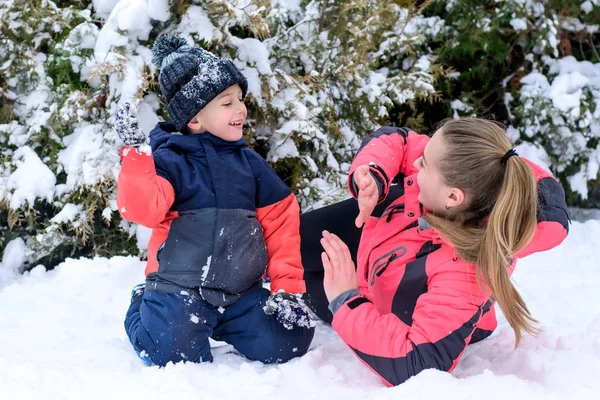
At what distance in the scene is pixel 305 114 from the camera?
3.56m

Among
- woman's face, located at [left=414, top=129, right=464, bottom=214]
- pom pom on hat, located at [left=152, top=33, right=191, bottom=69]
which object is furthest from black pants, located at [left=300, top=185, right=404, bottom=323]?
pom pom on hat, located at [left=152, top=33, right=191, bottom=69]

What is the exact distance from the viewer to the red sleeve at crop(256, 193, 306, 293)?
8.46ft

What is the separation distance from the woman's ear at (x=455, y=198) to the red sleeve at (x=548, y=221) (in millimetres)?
267

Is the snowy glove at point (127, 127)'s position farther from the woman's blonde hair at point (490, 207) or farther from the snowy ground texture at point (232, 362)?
the woman's blonde hair at point (490, 207)

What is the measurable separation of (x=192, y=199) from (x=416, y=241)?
904 millimetres

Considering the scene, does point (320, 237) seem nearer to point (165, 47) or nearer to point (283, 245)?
point (283, 245)

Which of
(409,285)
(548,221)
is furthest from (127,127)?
(548,221)

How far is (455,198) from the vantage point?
219cm

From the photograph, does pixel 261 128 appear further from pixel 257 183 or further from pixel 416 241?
pixel 416 241

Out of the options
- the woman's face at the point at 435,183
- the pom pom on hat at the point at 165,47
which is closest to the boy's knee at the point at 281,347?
the woman's face at the point at 435,183

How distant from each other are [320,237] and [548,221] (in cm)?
107

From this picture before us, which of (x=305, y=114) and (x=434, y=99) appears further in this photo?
(x=434, y=99)

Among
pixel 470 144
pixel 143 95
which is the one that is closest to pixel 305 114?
pixel 143 95

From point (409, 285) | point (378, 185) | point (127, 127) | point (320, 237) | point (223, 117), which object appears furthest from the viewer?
point (320, 237)
